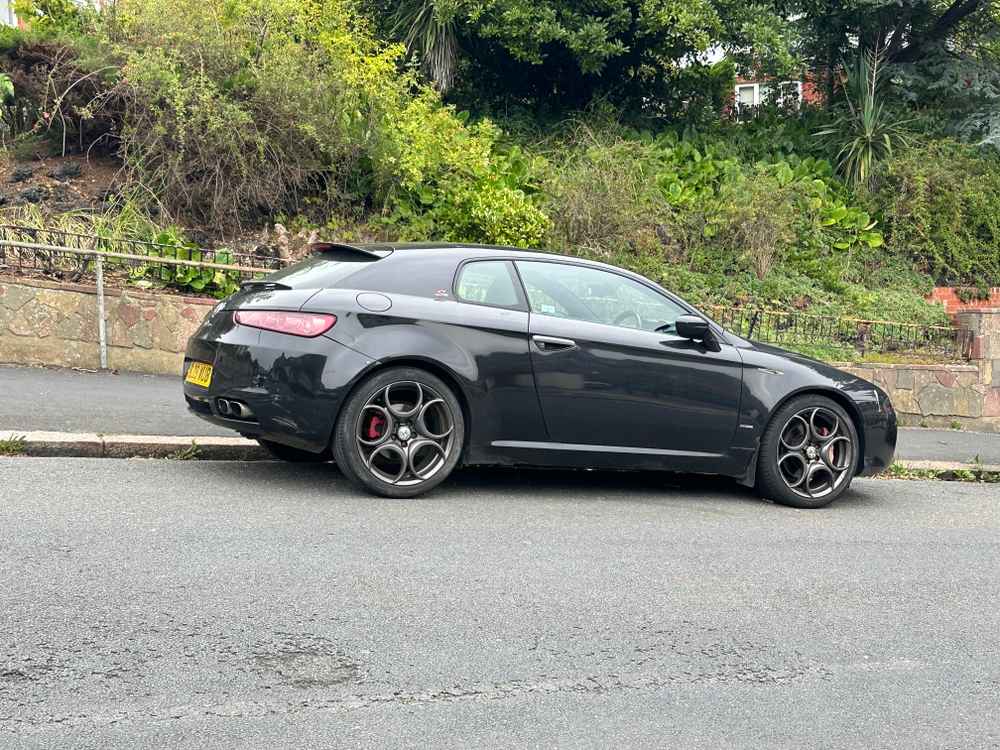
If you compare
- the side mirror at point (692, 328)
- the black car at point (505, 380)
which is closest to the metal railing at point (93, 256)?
the black car at point (505, 380)

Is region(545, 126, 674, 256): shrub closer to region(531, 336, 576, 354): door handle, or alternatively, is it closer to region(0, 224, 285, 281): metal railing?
region(0, 224, 285, 281): metal railing

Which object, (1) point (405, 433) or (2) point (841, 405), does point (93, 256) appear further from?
(2) point (841, 405)

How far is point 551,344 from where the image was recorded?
22.9 ft

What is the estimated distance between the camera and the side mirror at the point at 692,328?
7320 millimetres

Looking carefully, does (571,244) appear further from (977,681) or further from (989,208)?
(977,681)

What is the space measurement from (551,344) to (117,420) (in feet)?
11.5

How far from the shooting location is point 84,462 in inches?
284

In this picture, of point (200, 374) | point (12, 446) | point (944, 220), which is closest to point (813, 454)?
point (200, 374)

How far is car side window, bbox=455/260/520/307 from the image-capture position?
6.99 meters

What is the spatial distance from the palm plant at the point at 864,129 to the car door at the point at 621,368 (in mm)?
12249

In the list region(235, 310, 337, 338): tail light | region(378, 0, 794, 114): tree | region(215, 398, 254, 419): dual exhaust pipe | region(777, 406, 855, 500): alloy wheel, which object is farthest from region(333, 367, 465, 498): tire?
region(378, 0, 794, 114): tree

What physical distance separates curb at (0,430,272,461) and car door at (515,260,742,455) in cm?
229

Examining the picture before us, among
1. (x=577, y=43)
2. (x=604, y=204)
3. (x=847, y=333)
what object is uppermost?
(x=577, y=43)

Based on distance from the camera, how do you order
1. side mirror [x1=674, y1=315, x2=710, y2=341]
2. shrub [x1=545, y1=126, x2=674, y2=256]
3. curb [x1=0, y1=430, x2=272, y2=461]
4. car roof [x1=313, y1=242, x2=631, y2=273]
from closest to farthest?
car roof [x1=313, y1=242, x2=631, y2=273] < side mirror [x1=674, y1=315, x2=710, y2=341] < curb [x1=0, y1=430, x2=272, y2=461] < shrub [x1=545, y1=126, x2=674, y2=256]
